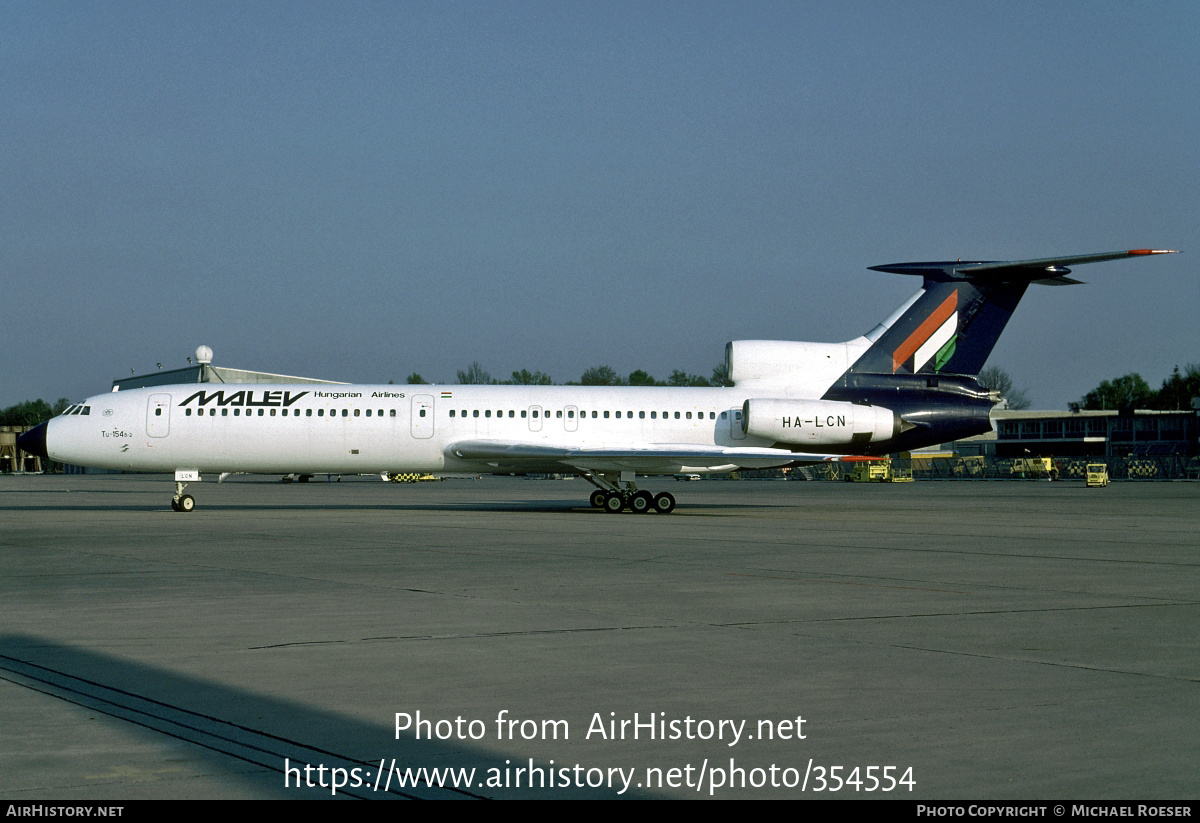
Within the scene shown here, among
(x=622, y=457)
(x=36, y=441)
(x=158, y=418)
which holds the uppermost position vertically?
(x=158, y=418)

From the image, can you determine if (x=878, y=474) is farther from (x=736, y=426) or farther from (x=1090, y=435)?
(x=1090, y=435)

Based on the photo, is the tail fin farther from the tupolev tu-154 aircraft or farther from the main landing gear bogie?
the main landing gear bogie

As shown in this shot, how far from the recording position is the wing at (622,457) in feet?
95.4

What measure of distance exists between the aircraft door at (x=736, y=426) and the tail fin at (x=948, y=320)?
338cm

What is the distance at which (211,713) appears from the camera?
6.46m

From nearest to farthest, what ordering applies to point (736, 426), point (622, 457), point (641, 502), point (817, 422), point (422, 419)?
point (622, 457), point (641, 502), point (817, 422), point (422, 419), point (736, 426)

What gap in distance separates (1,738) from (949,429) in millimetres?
28306

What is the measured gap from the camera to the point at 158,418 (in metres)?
30.2

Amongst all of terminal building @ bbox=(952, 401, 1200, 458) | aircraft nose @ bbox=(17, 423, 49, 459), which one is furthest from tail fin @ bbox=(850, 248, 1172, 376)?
terminal building @ bbox=(952, 401, 1200, 458)

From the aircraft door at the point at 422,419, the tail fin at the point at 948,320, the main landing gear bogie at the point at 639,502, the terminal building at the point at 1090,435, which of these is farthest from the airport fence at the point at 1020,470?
the aircraft door at the point at 422,419

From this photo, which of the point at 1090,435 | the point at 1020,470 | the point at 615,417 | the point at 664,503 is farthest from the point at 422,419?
the point at 1090,435

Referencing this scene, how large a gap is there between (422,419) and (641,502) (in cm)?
621

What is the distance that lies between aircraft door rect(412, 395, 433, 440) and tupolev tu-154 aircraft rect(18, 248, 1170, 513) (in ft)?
0.10

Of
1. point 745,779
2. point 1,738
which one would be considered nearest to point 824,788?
point 745,779
